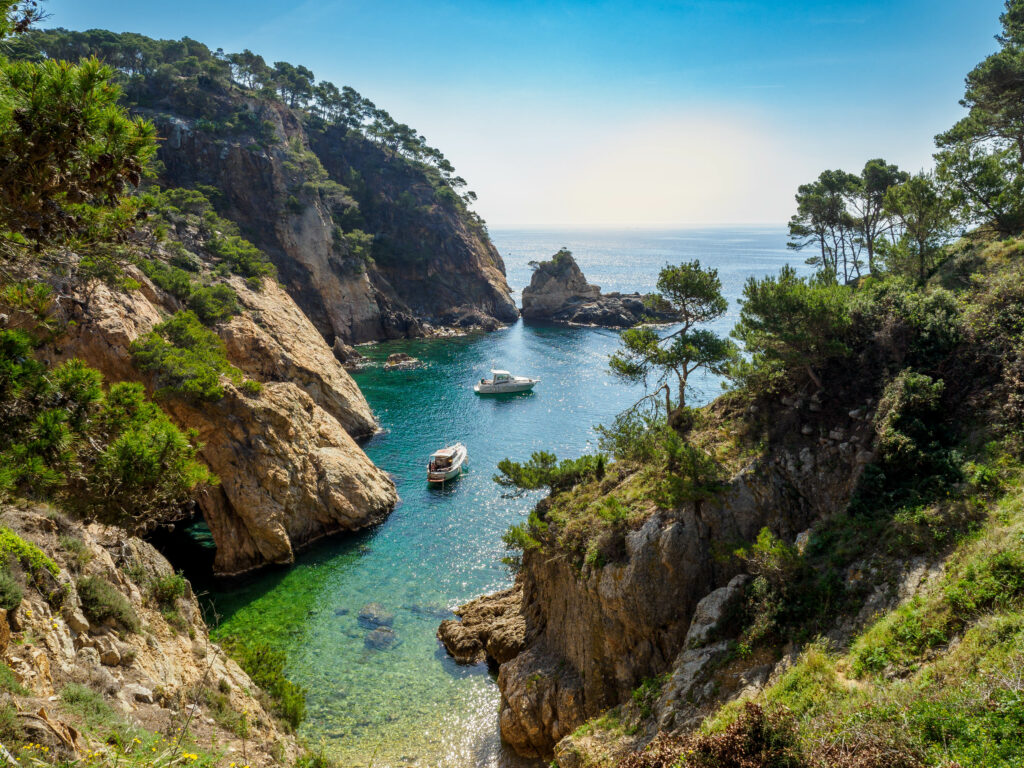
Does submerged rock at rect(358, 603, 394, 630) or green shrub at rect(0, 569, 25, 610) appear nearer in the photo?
green shrub at rect(0, 569, 25, 610)

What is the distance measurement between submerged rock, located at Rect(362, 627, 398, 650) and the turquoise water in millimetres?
240

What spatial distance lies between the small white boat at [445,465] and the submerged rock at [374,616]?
1202 cm

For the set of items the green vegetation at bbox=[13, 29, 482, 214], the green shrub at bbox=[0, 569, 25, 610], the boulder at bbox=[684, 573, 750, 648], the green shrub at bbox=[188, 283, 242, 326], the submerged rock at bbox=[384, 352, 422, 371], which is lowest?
the boulder at bbox=[684, 573, 750, 648]

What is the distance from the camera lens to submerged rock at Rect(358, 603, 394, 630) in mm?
23250

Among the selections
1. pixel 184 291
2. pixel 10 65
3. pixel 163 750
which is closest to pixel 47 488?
pixel 163 750

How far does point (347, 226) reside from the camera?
269 feet

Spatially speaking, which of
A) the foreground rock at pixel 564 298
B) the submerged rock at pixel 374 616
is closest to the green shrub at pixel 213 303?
the submerged rock at pixel 374 616

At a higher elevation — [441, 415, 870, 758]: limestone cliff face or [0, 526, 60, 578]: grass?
[0, 526, 60, 578]: grass

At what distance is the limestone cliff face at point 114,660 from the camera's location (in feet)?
25.2

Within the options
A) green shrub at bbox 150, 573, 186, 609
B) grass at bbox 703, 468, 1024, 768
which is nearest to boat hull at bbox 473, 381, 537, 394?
green shrub at bbox 150, 573, 186, 609

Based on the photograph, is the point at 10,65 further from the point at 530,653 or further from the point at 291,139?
the point at 291,139

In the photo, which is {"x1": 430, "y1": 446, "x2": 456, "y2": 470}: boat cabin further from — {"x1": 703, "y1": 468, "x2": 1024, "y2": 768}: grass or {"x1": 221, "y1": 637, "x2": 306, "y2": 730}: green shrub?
{"x1": 703, "y1": 468, "x2": 1024, "y2": 768}: grass

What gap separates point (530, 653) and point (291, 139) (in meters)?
82.3

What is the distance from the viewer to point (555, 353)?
73000mm
